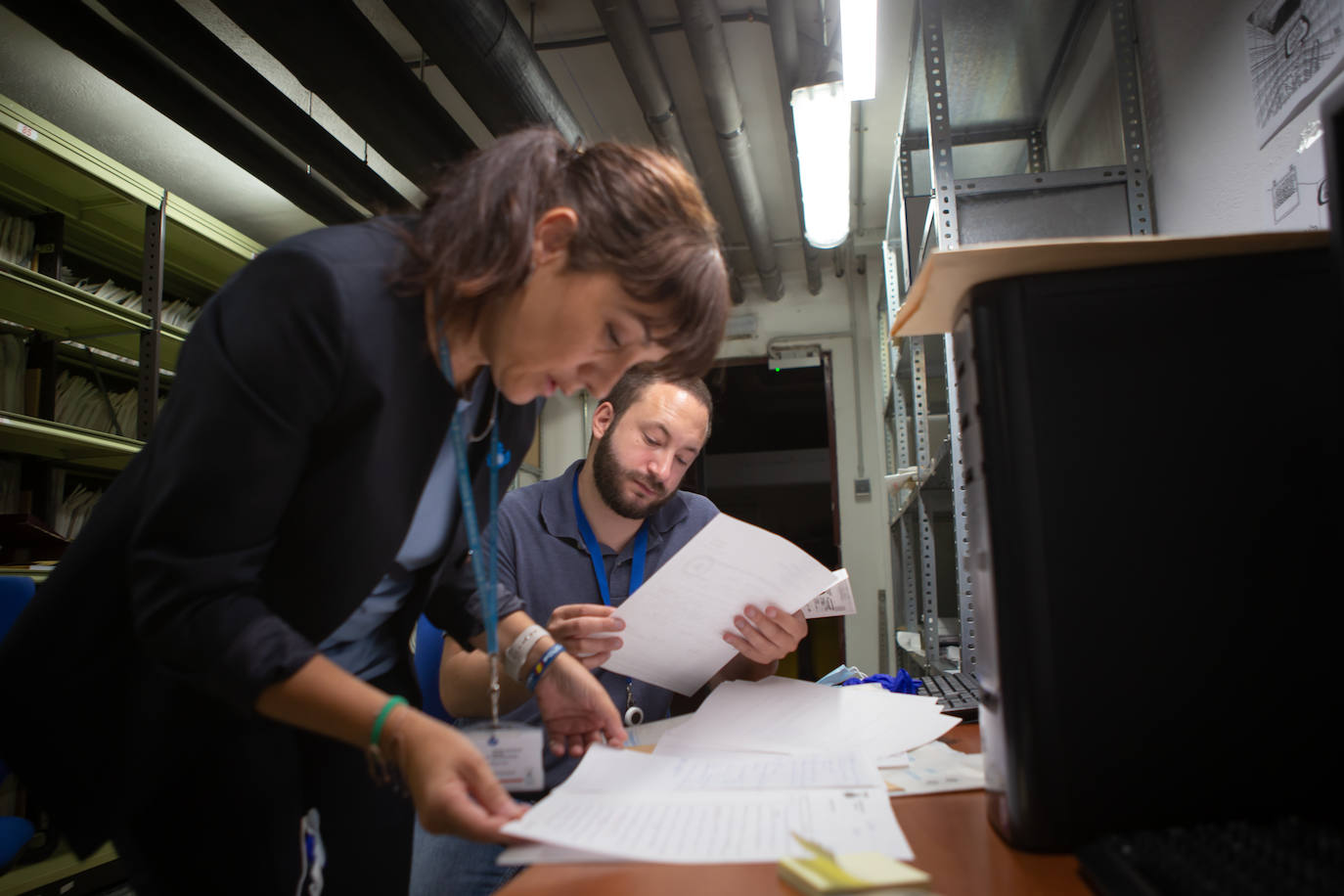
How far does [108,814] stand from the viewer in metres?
0.68

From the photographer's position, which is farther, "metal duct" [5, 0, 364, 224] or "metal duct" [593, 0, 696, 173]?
"metal duct" [593, 0, 696, 173]

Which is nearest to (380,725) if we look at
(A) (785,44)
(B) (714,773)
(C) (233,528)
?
(C) (233,528)

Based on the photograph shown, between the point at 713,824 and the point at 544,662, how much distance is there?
0.37 m

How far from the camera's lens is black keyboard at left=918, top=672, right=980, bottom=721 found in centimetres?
105

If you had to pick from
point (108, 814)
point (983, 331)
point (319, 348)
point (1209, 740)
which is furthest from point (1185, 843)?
point (108, 814)

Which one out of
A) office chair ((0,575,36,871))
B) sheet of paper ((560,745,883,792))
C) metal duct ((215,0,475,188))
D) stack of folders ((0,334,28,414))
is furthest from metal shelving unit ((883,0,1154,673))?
stack of folders ((0,334,28,414))

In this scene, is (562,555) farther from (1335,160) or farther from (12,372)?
(12,372)

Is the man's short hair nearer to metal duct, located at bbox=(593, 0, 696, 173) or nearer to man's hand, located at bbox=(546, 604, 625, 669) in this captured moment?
man's hand, located at bbox=(546, 604, 625, 669)

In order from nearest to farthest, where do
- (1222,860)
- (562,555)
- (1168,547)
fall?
(1222,860) < (1168,547) < (562,555)

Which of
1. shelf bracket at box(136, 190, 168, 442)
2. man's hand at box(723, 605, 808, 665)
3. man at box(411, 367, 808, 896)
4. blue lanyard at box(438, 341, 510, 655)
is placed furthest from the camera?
shelf bracket at box(136, 190, 168, 442)

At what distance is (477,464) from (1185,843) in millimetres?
671

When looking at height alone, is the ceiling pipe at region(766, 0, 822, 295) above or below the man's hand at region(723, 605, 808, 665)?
above

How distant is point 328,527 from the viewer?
67 centimetres

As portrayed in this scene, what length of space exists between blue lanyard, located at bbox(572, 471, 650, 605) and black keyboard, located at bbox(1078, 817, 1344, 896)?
1078 millimetres
